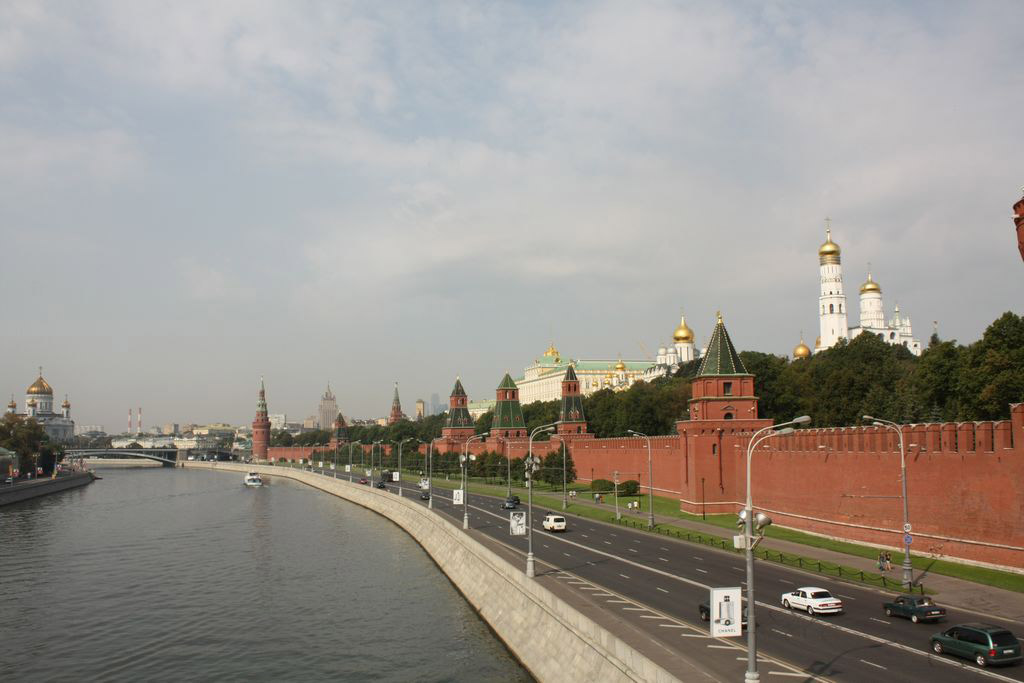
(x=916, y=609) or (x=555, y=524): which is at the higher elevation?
(x=916, y=609)

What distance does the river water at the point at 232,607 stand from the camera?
105 ft

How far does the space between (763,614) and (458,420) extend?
112601 millimetres

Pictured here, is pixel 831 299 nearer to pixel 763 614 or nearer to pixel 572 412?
pixel 572 412

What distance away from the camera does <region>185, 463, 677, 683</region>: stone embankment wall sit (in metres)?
22.4

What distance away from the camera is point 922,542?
41375 mm

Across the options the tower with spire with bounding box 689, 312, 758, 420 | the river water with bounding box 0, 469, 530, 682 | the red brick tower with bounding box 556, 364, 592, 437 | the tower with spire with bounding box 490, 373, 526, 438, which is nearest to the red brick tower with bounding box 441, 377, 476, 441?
the tower with spire with bounding box 490, 373, 526, 438

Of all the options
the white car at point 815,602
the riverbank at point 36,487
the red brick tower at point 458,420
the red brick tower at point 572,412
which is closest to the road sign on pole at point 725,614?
the white car at point 815,602

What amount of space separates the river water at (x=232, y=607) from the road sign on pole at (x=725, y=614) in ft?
45.0

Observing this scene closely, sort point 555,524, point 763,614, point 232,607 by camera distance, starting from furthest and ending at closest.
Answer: point 555,524 → point 232,607 → point 763,614

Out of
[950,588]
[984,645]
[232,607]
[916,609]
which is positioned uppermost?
[984,645]

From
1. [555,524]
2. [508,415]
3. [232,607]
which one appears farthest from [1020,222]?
[508,415]

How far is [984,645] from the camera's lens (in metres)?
22.7

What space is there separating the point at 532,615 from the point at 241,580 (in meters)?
25.5

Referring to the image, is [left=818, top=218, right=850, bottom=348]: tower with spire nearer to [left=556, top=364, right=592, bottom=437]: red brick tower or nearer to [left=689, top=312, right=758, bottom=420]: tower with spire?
[left=556, top=364, right=592, bottom=437]: red brick tower
